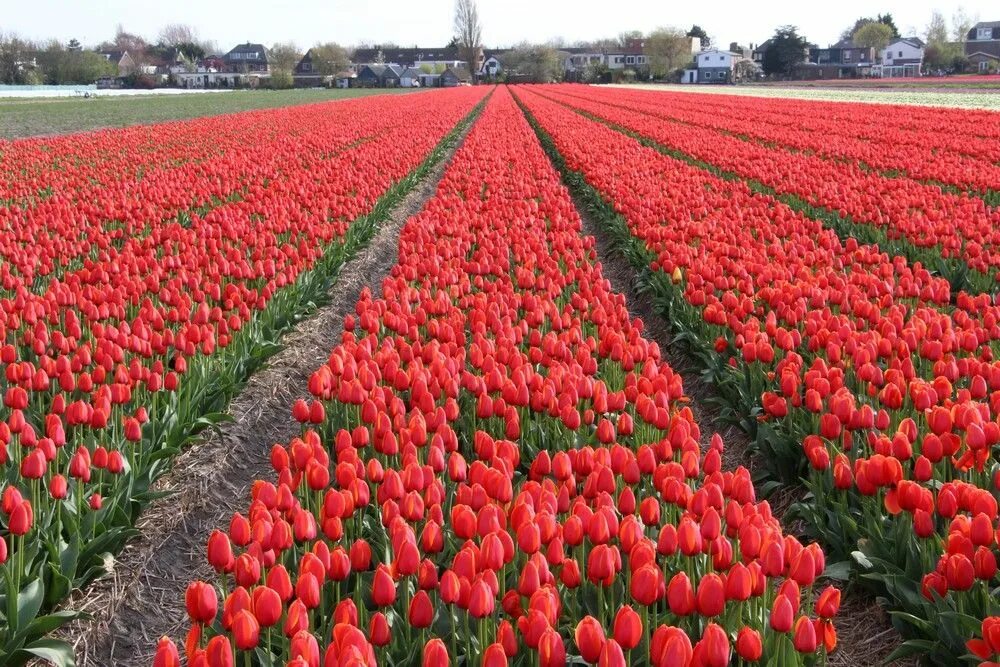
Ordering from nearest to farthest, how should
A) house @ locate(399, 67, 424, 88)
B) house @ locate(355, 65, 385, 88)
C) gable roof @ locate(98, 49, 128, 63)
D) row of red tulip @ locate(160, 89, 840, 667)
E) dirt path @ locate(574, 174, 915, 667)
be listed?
row of red tulip @ locate(160, 89, 840, 667)
dirt path @ locate(574, 174, 915, 667)
house @ locate(399, 67, 424, 88)
house @ locate(355, 65, 385, 88)
gable roof @ locate(98, 49, 128, 63)

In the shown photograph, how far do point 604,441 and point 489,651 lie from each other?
1840 millimetres

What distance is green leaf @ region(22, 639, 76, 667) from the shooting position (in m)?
3.14

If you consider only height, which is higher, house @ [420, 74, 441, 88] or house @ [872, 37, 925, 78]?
house @ [872, 37, 925, 78]

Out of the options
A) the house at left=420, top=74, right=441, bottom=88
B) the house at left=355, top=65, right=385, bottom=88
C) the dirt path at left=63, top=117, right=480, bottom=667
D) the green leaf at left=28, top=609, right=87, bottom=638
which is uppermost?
the house at left=355, top=65, right=385, bottom=88

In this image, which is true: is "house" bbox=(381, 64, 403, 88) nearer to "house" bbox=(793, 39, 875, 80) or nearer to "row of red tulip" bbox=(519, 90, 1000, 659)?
"house" bbox=(793, 39, 875, 80)

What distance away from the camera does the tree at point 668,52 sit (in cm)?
12088

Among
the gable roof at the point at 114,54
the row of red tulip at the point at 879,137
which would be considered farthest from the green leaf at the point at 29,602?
the gable roof at the point at 114,54

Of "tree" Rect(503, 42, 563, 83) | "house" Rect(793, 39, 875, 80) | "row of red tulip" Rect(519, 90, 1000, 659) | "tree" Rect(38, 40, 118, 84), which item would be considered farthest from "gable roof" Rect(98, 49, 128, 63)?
"row of red tulip" Rect(519, 90, 1000, 659)

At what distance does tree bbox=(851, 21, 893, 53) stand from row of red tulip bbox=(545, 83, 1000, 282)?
122771mm

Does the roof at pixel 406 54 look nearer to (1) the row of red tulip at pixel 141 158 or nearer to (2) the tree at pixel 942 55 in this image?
(2) the tree at pixel 942 55

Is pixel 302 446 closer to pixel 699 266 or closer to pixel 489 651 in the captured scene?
pixel 489 651

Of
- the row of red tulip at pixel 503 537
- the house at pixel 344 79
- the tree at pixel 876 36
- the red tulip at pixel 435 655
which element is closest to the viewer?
the red tulip at pixel 435 655

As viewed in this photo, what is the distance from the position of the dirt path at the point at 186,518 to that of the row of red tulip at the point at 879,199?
586 centimetres

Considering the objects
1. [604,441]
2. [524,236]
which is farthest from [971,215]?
[604,441]
